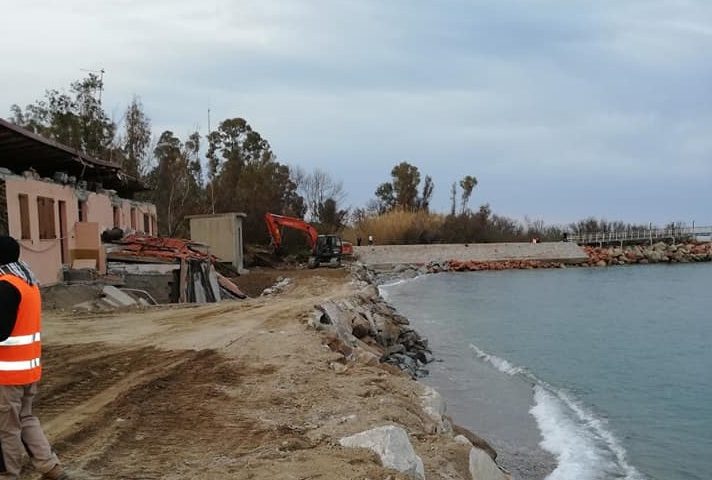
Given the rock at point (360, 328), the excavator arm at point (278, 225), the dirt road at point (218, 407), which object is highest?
the excavator arm at point (278, 225)

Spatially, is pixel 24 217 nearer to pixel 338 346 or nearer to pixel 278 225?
pixel 338 346

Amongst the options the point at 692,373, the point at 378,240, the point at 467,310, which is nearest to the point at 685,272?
the point at 378,240

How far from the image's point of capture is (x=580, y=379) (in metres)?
15.3

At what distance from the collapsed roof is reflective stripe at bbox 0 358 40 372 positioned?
1149 centimetres

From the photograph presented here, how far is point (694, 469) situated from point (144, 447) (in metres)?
8.11

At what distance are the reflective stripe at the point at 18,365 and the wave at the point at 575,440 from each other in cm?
703

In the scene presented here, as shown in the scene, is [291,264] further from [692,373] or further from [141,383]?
[141,383]

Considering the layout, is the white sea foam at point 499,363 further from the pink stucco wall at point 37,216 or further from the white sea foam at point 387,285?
the white sea foam at point 387,285

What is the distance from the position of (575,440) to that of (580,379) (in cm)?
498

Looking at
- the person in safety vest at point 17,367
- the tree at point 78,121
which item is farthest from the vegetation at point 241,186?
the person in safety vest at point 17,367

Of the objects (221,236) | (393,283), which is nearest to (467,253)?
(393,283)

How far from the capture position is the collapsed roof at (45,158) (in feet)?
50.5

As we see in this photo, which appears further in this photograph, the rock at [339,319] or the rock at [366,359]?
the rock at [339,319]

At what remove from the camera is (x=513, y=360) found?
1762 cm
